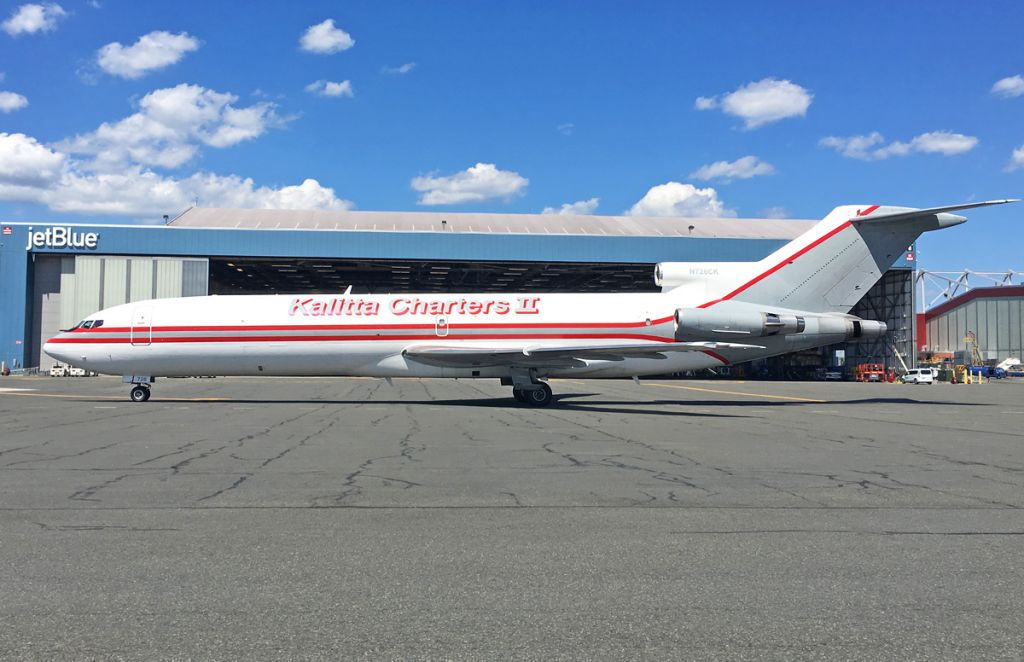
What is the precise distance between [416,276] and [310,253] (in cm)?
1331

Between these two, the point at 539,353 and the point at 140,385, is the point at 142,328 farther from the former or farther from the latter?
the point at 539,353

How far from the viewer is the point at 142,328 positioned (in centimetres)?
2420

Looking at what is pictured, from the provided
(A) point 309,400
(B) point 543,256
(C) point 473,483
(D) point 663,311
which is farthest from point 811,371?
(C) point 473,483

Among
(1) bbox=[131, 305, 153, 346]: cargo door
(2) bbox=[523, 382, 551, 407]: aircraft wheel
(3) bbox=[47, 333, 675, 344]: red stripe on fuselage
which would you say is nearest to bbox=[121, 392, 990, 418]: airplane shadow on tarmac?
(2) bbox=[523, 382, 551, 407]: aircraft wheel

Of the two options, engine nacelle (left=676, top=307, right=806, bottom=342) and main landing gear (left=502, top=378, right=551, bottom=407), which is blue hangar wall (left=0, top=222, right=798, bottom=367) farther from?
main landing gear (left=502, top=378, right=551, bottom=407)

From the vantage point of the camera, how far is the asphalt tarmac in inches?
160

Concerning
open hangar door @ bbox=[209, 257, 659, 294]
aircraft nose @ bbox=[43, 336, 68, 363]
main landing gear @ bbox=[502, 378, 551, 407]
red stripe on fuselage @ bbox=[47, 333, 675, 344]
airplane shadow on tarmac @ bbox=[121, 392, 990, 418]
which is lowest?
airplane shadow on tarmac @ bbox=[121, 392, 990, 418]

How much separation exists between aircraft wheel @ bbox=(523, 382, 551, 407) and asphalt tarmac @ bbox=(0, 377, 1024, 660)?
423 inches

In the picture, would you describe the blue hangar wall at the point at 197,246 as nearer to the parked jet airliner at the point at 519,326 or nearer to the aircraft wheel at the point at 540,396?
the parked jet airliner at the point at 519,326

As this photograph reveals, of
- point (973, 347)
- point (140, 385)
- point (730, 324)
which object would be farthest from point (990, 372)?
point (140, 385)

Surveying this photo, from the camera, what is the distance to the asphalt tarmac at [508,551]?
4055 mm

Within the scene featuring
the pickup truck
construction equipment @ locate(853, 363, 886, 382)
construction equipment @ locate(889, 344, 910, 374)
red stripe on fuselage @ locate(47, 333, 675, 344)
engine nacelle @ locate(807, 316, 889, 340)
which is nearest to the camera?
red stripe on fuselage @ locate(47, 333, 675, 344)

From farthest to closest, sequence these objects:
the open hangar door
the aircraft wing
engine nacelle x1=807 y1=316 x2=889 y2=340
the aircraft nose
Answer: the open hangar door → engine nacelle x1=807 y1=316 x2=889 y2=340 → the aircraft nose → the aircraft wing

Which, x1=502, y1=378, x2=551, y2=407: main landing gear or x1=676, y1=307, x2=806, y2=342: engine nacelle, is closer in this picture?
x1=502, y1=378, x2=551, y2=407: main landing gear
